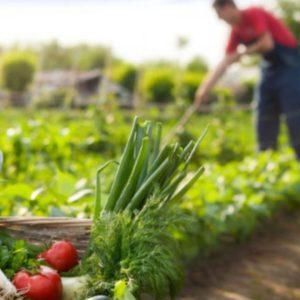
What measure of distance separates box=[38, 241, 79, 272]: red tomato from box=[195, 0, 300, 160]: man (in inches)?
150

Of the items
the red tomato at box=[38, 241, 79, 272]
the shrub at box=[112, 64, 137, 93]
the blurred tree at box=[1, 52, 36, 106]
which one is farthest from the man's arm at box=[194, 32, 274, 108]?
the shrub at box=[112, 64, 137, 93]

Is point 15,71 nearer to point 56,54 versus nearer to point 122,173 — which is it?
point 56,54

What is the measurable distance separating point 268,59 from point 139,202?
Answer: 4.44 m

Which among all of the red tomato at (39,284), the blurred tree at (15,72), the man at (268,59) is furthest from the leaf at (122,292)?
the blurred tree at (15,72)

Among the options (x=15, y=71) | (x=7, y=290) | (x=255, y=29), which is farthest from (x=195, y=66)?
(x=7, y=290)

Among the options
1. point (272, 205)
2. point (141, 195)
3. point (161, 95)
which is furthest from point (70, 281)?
point (161, 95)

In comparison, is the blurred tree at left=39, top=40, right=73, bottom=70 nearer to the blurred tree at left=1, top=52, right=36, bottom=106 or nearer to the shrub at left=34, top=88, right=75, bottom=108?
the blurred tree at left=1, top=52, right=36, bottom=106

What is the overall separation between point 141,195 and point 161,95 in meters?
26.6

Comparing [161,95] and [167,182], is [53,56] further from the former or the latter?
[167,182]

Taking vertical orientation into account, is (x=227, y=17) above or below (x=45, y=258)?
above

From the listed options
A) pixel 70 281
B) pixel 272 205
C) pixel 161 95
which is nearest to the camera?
pixel 70 281

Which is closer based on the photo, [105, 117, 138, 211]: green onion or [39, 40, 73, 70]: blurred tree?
[105, 117, 138, 211]: green onion

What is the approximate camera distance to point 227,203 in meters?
4.82

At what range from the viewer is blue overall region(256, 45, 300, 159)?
6293 millimetres
